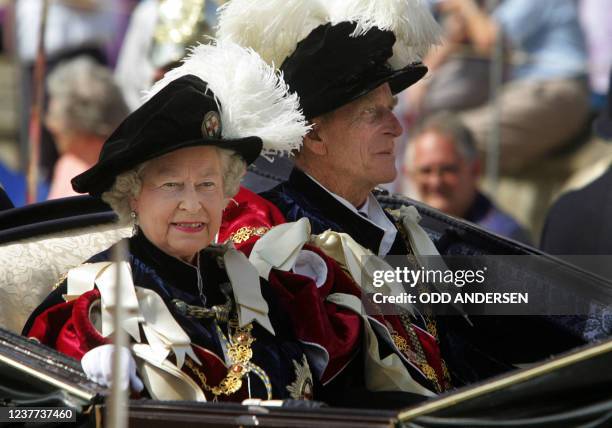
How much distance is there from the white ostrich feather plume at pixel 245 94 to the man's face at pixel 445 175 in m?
2.61

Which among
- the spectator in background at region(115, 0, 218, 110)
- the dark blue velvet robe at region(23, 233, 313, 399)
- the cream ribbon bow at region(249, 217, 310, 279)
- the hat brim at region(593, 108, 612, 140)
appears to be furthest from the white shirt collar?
the hat brim at region(593, 108, 612, 140)

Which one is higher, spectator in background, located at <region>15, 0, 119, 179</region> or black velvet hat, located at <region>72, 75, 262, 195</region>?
spectator in background, located at <region>15, 0, 119, 179</region>

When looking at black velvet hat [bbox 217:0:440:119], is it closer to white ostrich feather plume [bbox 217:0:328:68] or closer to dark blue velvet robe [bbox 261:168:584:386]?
white ostrich feather plume [bbox 217:0:328:68]

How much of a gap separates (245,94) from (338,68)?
53cm

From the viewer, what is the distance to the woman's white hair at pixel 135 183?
327 cm

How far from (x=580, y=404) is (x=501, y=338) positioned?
118 centimetres

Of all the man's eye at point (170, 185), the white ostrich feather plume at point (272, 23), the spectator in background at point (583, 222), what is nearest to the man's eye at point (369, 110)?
the white ostrich feather plume at point (272, 23)

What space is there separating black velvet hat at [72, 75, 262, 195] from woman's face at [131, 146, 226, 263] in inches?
2.4

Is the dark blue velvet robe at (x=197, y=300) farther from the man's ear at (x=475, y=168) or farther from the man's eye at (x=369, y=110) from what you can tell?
the man's ear at (x=475, y=168)

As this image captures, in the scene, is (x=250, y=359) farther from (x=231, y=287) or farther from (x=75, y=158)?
(x=75, y=158)

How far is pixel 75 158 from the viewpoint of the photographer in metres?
6.04

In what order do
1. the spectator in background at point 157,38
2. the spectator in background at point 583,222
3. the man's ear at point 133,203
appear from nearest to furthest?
the man's ear at point 133,203 → the spectator in background at point 583,222 → the spectator in background at point 157,38

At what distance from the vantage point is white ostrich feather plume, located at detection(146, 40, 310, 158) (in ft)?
11.1

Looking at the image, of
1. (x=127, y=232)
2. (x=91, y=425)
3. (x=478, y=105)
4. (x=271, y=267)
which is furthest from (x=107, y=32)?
(x=91, y=425)
